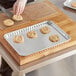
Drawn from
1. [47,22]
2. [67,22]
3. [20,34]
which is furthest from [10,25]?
[67,22]

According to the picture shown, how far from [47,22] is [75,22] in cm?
15

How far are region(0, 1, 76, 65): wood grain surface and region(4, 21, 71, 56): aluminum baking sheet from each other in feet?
0.07

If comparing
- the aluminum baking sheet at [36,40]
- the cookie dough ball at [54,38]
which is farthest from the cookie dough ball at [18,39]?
the cookie dough ball at [54,38]

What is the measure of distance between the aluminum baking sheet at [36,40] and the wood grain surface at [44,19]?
0.02 metres

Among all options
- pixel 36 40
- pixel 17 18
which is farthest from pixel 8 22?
pixel 36 40

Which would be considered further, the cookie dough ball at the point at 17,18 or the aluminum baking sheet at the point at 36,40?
the cookie dough ball at the point at 17,18

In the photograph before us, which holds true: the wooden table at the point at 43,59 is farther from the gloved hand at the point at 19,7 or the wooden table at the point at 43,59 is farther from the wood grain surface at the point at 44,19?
the gloved hand at the point at 19,7

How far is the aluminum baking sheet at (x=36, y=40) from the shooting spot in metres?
0.99

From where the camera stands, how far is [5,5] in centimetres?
140

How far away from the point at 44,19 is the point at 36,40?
0.57ft

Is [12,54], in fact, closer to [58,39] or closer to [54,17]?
[58,39]

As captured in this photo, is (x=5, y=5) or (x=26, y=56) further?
(x=5, y=5)

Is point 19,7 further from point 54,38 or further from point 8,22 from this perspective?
point 54,38

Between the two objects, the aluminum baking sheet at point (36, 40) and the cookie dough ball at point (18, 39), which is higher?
the cookie dough ball at point (18, 39)
